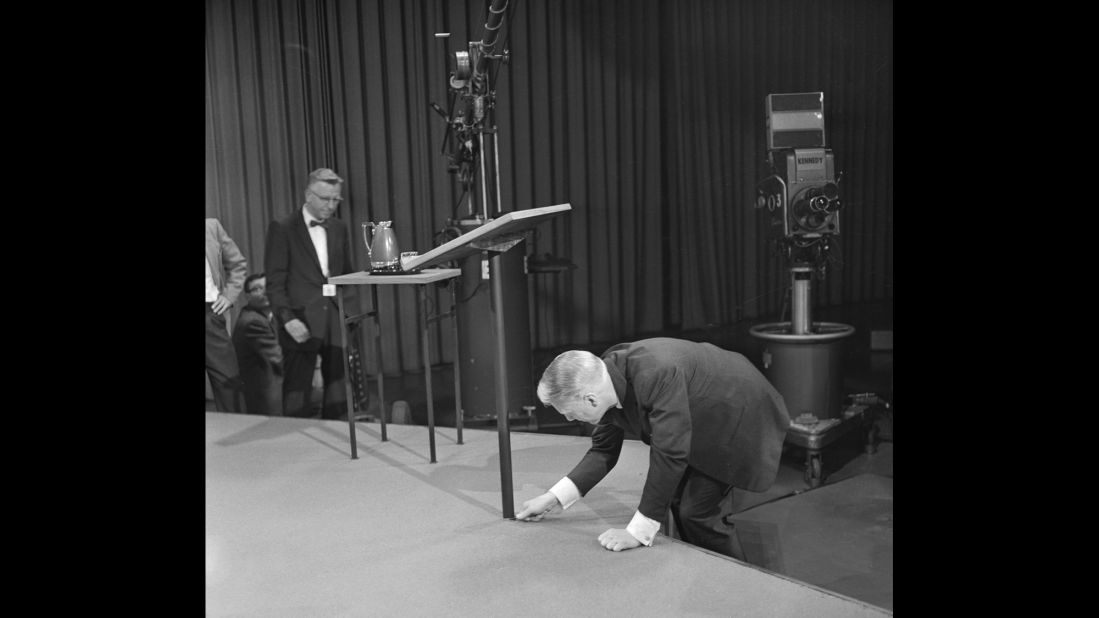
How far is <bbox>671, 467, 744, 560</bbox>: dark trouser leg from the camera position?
7.90ft

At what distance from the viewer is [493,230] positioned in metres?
2.04

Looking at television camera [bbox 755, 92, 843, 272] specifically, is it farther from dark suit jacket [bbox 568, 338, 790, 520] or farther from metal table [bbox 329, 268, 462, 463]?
metal table [bbox 329, 268, 462, 463]

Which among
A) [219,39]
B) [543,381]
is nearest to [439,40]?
[219,39]

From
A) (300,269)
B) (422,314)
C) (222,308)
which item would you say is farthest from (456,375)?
(222,308)

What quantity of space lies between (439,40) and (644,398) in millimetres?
2469

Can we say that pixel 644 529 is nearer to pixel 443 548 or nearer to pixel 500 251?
pixel 443 548

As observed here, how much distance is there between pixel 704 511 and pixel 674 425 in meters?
0.49

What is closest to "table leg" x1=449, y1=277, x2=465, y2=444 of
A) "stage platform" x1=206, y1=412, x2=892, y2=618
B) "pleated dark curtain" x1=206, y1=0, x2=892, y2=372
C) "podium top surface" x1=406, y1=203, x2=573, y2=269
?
"stage platform" x1=206, y1=412, x2=892, y2=618

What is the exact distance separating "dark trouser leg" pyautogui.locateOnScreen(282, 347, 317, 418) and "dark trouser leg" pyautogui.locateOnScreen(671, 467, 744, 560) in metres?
2.36

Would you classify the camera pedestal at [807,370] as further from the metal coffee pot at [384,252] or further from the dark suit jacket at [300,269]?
the dark suit jacket at [300,269]

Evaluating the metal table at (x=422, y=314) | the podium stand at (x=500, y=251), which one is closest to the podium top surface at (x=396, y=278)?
the metal table at (x=422, y=314)

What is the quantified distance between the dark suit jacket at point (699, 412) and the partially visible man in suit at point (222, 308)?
8.37 ft

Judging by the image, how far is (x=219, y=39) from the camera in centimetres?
406
